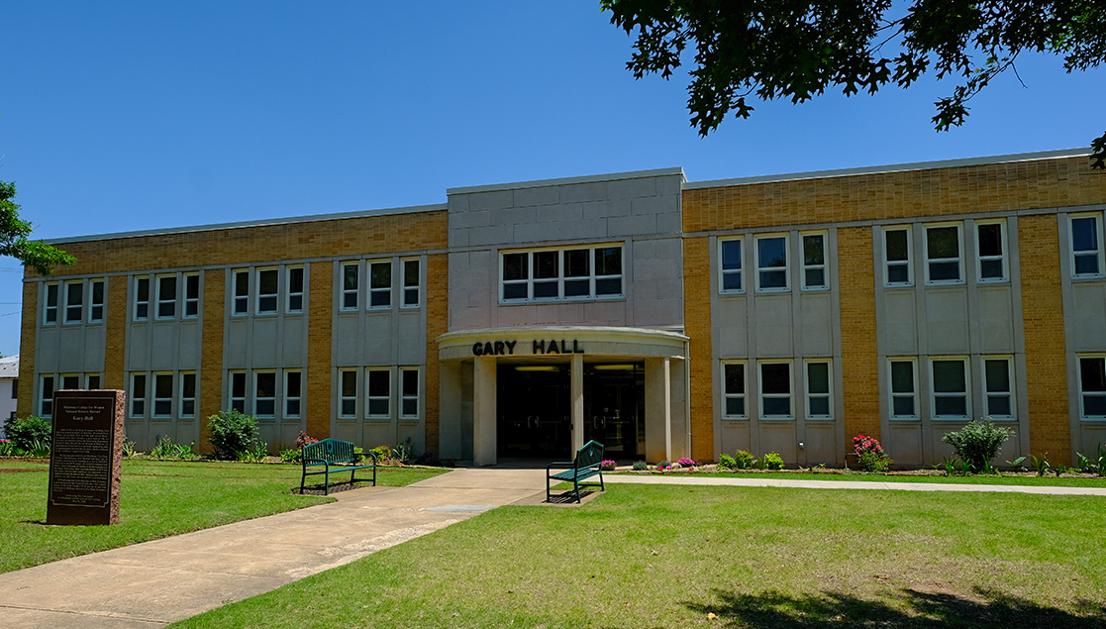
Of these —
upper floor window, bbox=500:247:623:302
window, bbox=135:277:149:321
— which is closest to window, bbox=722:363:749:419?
upper floor window, bbox=500:247:623:302

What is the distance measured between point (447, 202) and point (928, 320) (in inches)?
556

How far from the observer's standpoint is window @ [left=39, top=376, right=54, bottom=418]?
102ft

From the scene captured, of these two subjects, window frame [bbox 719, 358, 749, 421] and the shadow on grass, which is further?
window frame [bbox 719, 358, 749, 421]

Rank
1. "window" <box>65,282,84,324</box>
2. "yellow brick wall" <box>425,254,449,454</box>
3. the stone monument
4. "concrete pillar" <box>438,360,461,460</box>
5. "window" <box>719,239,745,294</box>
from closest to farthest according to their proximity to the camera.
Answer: the stone monument → "window" <box>719,239,745,294</box> → "concrete pillar" <box>438,360,461,460</box> → "yellow brick wall" <box>425,254,449,454</box> → "window" <box>65,282,84,324</box>

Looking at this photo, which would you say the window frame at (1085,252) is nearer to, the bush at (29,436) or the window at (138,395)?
the window at (138,395)

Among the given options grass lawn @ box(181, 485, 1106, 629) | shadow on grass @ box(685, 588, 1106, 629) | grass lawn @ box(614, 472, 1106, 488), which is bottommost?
grass lawn @ box(614, 472, 1106, 488)

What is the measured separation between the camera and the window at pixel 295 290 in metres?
28.5

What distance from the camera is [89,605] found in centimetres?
764

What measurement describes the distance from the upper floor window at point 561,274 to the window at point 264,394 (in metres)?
8.50

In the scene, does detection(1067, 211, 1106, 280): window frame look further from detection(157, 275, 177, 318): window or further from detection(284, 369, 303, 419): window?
detection(157, 275, 177, 318): window

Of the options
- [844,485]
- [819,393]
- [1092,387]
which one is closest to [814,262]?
[819,393]

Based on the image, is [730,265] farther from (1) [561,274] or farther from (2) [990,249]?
(2) [990,249]

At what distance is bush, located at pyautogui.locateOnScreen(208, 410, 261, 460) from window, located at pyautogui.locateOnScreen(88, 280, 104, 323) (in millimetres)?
7320

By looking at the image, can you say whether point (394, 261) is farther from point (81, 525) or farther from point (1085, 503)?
point (1085, 503)
